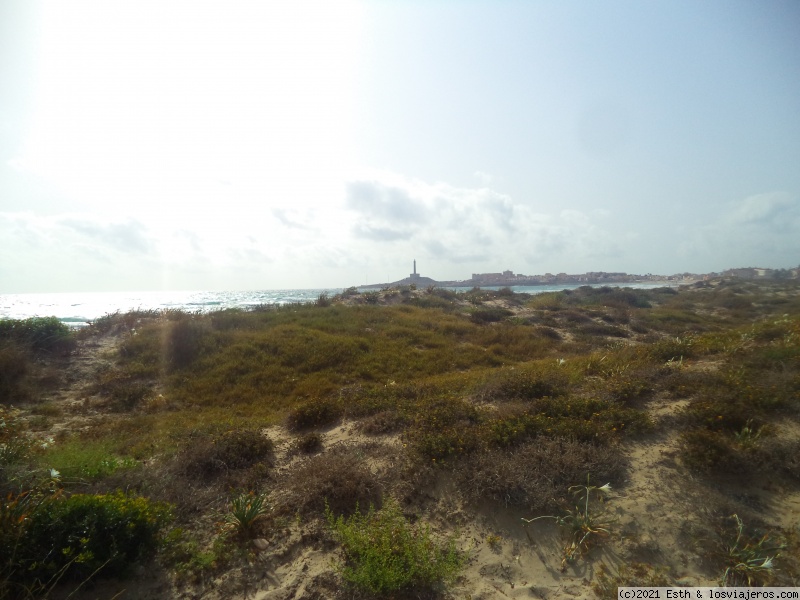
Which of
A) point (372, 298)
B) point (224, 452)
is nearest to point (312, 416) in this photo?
point (224, 452)

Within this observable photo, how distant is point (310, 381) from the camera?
467 inches

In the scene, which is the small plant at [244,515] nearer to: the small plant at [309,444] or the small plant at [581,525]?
the small plant at [309,444]

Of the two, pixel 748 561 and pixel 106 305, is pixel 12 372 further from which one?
pixel 106 305

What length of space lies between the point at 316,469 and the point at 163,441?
3943mm

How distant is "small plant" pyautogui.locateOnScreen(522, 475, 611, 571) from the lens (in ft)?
12.3

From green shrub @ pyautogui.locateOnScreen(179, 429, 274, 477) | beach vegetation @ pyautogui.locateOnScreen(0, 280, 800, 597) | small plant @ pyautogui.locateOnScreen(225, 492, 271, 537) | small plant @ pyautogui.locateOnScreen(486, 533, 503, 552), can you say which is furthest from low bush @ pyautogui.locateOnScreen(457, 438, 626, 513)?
green shrub @ pyautogui.locateOnScreen(179, 429, 274, 477)

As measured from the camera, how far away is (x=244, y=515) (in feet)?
14.0

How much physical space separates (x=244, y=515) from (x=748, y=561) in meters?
5.20

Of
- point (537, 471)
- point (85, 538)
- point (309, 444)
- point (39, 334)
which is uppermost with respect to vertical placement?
point (39, 334)

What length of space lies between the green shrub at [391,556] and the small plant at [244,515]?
95 centimetres

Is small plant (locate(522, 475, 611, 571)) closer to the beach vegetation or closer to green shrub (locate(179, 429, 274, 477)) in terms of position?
the beach vegetation

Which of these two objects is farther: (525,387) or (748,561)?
(525,387)

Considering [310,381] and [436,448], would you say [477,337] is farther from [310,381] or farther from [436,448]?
[436,448]

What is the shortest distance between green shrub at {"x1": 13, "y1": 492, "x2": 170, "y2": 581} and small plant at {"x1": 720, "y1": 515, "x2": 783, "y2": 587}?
5.72m
